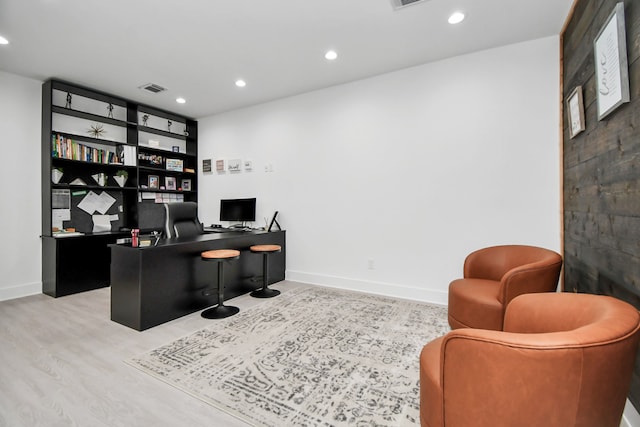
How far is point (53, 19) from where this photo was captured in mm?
2611

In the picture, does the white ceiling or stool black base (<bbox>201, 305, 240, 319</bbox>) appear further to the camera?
stool black base (<bbox>201, 305, 240, 319</bbox>)

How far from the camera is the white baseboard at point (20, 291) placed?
355cm

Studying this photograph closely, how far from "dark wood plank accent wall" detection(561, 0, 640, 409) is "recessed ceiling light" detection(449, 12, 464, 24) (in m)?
0.84

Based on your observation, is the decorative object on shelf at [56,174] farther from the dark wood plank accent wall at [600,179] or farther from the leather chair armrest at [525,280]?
the dark wood plank accent wall at [600,179]

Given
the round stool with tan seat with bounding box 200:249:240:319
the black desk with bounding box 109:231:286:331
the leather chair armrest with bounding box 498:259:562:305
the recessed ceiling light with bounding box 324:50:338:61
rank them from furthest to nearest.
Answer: the recessed ceiling light with bounding box 324:50:338:61 < the round stool with tan seat with bounding box 200:249:240:319 < the black desk with bounding box 109:231:286:331 < the leather chair armrest with bounding box 498:259:562:305

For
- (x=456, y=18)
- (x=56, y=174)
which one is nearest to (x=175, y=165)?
(x=56, y=174)

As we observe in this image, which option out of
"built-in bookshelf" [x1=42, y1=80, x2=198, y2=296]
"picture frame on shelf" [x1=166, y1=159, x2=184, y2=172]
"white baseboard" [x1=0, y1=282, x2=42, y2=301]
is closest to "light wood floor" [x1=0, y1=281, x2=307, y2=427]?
"white baseboard" [x1=0, y1=282, x2=42, y2=301]

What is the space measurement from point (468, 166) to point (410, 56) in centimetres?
141

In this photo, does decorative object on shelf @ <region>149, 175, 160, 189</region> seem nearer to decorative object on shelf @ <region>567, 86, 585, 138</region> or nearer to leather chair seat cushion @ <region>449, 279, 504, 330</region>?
leather chair seat cushion @ <region>449, 279, 504, 330</region>

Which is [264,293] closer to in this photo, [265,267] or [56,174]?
[265,267]

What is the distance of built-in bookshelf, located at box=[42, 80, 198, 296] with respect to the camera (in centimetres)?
376

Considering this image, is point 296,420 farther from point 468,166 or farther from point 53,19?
point 53,19

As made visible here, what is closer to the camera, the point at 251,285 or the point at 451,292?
the point at 451,292

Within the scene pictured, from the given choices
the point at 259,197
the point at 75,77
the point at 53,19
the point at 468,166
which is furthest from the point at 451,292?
the point at 75,77
